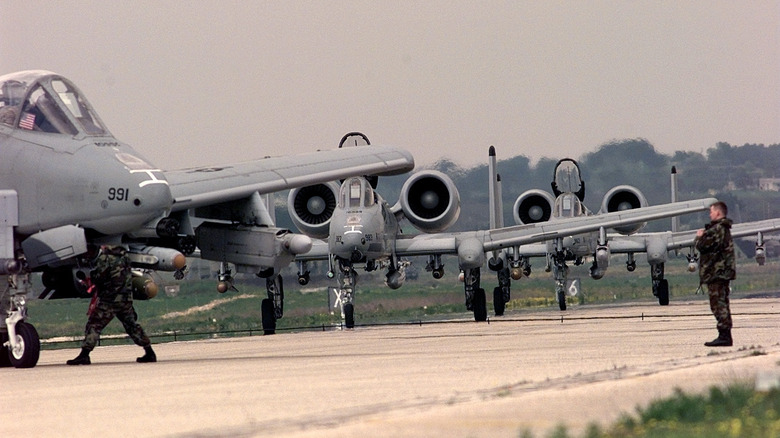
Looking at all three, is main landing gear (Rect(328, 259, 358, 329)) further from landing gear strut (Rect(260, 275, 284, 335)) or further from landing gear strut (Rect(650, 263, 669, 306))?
landing gear strut (Rect(650, 263, 669, 306))

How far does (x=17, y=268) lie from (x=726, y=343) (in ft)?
27.0

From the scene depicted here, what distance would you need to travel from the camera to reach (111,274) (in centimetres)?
1608

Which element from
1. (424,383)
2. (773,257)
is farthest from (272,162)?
(773,257)

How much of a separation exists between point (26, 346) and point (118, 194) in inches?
83.9

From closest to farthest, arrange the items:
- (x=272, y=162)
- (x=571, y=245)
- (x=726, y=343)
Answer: (x=726, y=343) < (x=272, y=162) < (x=571, y=245)

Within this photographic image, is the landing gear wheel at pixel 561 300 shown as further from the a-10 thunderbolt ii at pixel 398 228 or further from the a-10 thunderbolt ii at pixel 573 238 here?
the a-10 thunderbolt ii at pixel 398 228

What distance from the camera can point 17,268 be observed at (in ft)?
52.5

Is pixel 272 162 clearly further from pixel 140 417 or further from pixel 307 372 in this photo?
pixel 140 417

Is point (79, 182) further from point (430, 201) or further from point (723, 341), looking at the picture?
point (430, 201)

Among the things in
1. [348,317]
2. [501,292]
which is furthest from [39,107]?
[501,292]

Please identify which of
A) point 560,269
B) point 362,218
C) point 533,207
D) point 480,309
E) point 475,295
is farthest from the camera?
point 533,207

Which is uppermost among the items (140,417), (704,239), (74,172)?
(74,172)

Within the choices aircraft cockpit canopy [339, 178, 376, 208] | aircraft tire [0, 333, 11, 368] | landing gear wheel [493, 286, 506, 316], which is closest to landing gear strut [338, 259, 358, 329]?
aircraft cockpit canopy [339, 178, 376, 208]

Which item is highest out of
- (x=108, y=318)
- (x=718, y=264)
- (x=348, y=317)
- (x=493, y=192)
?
(x=493, y=192)
